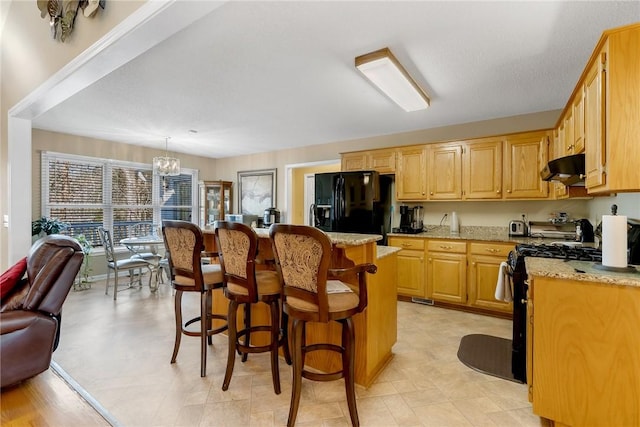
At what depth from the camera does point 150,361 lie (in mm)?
2369

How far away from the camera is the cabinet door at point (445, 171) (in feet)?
12.6

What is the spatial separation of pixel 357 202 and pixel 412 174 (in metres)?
0.87

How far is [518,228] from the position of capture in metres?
3.62

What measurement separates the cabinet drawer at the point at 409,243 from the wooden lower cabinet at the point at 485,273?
1.93 feet

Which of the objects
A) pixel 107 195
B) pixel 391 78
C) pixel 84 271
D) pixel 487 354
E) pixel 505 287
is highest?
pixel 391 78

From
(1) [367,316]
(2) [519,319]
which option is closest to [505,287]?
(2) [519,319]

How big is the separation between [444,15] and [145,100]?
3.11 m

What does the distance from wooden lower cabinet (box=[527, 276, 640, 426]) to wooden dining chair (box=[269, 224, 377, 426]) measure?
3.25 ft

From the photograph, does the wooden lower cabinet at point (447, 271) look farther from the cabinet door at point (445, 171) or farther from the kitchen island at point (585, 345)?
the kitchen island at point (585, 345)

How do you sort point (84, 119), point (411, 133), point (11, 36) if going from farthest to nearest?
1. point (411, 133)
2. point (84, 119)
3. point (11, 36)

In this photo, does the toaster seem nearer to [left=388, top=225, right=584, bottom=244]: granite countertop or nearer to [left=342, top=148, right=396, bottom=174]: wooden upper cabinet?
[left=388, top=225, right=584, bottom=244]: granite countertop

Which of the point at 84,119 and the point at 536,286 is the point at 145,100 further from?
the point at 536,286

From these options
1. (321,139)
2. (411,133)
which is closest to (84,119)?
(321,139)

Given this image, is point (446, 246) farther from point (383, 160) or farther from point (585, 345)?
point (585, 345)
